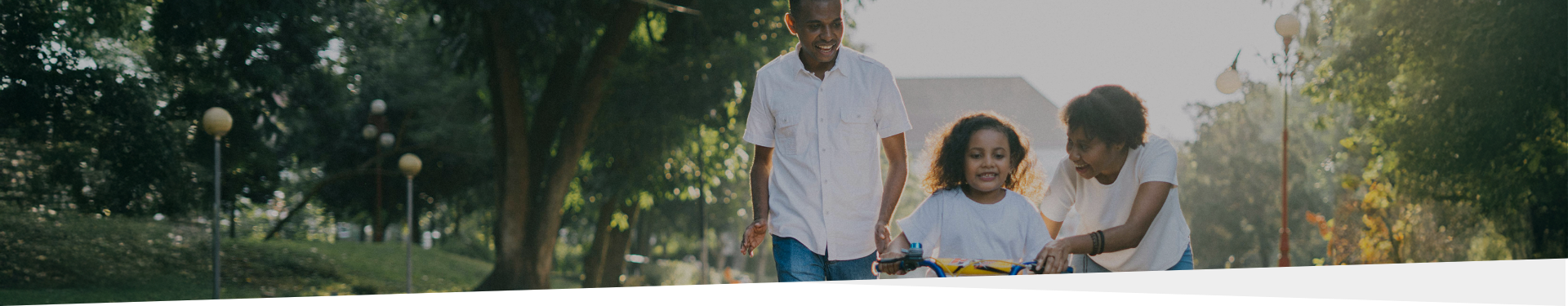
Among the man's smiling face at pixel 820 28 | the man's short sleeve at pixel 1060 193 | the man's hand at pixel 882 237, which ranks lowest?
the man's hand at pixel 882 237

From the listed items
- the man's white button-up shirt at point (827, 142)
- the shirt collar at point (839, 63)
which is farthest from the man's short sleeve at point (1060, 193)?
the shirt collar at point (839, 63)

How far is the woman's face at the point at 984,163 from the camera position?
11.8 ft

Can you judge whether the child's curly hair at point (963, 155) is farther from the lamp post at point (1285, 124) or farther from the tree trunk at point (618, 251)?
the tree trunk at point (618, 251)

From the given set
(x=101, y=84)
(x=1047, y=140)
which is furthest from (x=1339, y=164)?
(x=101, y=84)

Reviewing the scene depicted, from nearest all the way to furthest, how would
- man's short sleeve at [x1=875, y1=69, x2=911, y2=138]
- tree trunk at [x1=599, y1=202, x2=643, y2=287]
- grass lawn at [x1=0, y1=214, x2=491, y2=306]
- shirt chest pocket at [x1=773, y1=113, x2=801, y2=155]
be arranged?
1. shirt chest pocket at [x1=773, y1=113, x2=801, y2=155]
2. man's short sleeve at [x1=875, y1=69, x2=911, y2=138]
3. grass lawn at [x1=0, y1=214, x2=491, y2=306]
4. tree trunk at [x1=599, y1=202, x2=643, y2=287]

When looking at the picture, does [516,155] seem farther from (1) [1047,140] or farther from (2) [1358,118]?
(2) [1358,118]

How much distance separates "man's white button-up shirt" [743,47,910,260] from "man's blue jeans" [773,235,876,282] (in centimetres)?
3

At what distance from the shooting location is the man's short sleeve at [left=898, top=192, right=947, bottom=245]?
3.55m

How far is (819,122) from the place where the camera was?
3643mm

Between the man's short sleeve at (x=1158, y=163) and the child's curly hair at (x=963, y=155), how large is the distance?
35 centimetres

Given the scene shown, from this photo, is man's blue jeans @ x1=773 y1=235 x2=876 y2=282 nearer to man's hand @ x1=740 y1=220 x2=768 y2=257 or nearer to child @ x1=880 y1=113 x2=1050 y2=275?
man's hand @ x1=740 y1=220 x2=768 y2=257

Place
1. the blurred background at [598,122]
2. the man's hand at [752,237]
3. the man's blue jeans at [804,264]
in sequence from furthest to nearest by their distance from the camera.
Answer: the blurred background at [598,122] < the man's blue jeans at [804,264] < the man's hand at [752,237]

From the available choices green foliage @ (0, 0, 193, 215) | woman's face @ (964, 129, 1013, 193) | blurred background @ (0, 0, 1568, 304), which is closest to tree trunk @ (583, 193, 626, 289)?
blurred background @ (0, 0, 1568, 304)

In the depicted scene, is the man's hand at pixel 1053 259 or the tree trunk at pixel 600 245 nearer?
the man's hand at pixel 1053 259
